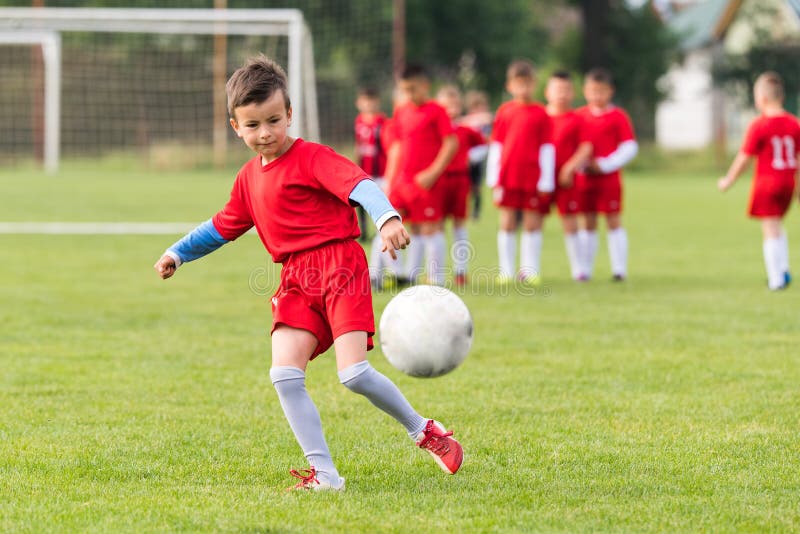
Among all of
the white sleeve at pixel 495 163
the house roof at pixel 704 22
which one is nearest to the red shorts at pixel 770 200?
the white sleeve at pixel 495 163

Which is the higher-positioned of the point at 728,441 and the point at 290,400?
the point at 290,400

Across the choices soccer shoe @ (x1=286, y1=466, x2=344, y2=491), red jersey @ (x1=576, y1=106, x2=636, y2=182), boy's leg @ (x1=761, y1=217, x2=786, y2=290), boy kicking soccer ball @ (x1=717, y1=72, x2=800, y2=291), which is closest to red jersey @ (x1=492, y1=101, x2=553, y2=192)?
red jersey @ (x1=576, y1=106, x2=636, y2=182)

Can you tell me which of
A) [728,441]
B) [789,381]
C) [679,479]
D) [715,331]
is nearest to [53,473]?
[679,479]

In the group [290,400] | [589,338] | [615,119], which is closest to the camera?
[290,400]

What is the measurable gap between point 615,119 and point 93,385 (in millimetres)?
6667

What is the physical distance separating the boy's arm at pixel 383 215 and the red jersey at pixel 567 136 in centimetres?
748

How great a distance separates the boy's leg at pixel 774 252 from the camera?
33.7 ft

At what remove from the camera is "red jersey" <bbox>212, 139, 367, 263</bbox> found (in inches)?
168

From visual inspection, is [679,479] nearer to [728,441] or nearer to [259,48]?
[728,441]

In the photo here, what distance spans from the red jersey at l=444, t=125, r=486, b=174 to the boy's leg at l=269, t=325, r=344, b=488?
6.56 m

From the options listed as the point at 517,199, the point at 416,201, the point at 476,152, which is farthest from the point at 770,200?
the point at 476,152

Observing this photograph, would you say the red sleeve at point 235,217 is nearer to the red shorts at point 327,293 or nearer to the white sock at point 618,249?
the red shorts at point 327,293

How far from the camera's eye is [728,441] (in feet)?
16.1

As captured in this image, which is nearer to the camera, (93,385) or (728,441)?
(728,441)
